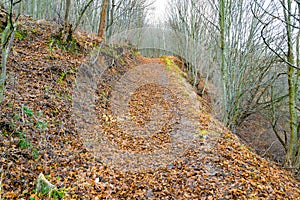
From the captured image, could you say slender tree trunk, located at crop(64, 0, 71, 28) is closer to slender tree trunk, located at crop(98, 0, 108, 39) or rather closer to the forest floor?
Result: the forest floor

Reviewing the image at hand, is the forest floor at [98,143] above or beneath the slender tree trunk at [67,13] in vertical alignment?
beneath

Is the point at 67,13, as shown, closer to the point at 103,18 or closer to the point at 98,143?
the point at 103,18

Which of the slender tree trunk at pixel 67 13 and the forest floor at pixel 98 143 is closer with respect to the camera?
the forest floor at pixel 98 143

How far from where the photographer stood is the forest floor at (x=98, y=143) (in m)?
3.85

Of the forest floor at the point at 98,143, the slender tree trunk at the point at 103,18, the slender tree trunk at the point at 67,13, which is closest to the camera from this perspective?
the forest floor at the point at 98,143

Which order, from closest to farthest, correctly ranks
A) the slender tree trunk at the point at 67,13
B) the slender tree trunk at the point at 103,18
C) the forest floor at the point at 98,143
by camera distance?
the forest floor at the point at 98,143 < the slender tree trunk at the point at 67,13 < the slender tree trunk at the point at 103,18

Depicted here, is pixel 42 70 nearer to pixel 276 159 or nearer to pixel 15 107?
pixel 15 107

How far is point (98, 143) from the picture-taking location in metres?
5.31

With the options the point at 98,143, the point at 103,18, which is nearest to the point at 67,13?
the point at 103,18

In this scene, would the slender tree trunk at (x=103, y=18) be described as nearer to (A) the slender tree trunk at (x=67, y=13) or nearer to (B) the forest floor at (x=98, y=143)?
(B) the forest floor at (x=98, y=143)

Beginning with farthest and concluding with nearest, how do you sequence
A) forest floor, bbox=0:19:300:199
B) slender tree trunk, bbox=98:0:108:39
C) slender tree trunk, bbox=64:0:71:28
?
slender tree trunk, bbox=98:0:108:39 < slender tree trunk, bbox=64:0:71:28 < forest floor, bbox=0:19:300:199

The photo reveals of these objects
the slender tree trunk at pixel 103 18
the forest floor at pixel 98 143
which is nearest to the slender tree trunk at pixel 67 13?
the forest floor at pixel 98 143

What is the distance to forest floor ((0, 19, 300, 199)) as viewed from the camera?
3.85 m

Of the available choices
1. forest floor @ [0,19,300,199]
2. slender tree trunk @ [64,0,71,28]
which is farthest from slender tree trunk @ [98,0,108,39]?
slender tree trunk @ [64,0,71,28]
